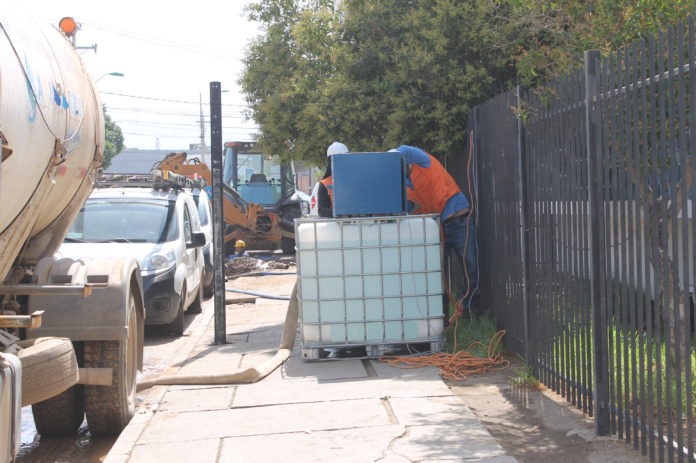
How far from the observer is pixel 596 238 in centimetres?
523

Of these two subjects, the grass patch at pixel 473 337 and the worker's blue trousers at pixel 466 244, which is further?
the worker's blue trousers at pixel 466 244

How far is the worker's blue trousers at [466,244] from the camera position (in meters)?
8.66

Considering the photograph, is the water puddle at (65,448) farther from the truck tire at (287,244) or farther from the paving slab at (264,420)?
the truck tire at (287,244)

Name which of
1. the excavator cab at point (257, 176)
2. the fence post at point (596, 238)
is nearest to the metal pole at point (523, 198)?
the fence post at point (596, 238)

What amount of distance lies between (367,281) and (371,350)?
0.65 m

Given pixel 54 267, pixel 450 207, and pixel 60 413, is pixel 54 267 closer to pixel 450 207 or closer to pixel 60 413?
pixel 60 413

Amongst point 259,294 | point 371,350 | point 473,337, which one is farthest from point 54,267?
point 259,294

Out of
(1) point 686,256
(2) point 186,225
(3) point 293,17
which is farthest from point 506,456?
(3) point 293,17

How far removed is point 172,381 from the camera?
7371 millimetres

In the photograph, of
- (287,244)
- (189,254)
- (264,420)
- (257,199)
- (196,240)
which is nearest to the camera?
(264,420)

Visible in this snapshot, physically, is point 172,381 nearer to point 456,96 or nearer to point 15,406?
point 15,406

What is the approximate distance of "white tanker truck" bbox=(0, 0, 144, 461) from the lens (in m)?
4.19

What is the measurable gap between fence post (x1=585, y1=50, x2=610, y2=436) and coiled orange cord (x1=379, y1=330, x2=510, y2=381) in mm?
1976

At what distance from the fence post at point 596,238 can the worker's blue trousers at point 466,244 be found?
3.36m
